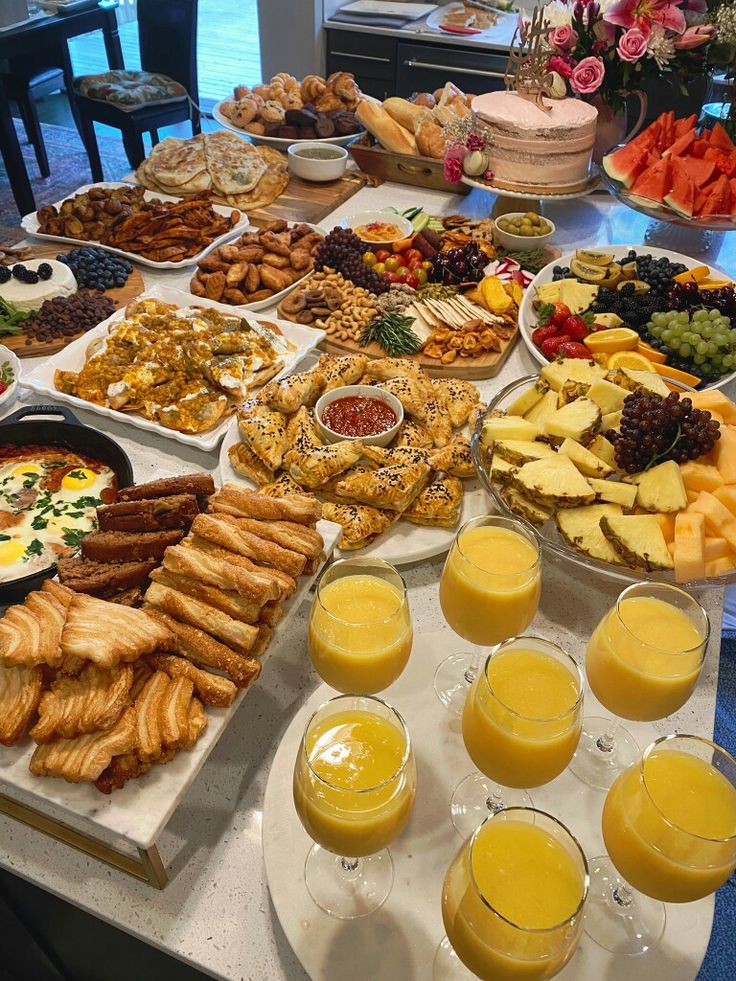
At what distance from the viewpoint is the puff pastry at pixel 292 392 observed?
176 centimetres

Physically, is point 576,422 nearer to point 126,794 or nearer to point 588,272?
point 588,272

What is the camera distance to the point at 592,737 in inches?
48.0

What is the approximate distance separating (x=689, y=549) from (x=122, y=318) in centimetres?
174

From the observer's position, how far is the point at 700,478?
4.85 ft

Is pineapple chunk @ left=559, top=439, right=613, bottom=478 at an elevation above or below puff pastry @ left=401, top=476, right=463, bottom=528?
above

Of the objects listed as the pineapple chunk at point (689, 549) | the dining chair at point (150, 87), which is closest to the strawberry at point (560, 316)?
the pineapple chunk at point (689, 549)

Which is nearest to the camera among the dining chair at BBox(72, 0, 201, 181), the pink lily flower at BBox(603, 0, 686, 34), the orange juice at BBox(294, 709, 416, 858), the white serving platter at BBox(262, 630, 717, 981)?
the orange juice at BBox(294, 709, 416, 858)

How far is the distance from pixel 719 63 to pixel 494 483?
237 centimetres

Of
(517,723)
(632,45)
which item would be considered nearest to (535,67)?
(632,45)

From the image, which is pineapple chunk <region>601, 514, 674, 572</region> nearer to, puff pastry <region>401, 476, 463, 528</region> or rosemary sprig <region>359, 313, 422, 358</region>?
puff pastry <region>401, 476, 463, 528</region>

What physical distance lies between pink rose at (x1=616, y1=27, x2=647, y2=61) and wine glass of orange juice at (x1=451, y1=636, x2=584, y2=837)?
104 inches

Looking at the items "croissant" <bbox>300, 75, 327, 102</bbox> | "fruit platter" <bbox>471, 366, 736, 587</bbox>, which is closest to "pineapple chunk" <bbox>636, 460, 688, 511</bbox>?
"fruit platter" <bbox>471, 366, 736, 587</bbox>

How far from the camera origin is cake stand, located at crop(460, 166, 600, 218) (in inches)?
109

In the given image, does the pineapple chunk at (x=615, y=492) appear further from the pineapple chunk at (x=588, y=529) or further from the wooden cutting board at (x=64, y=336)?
the wooden cutting board at (x=64, y=336)
